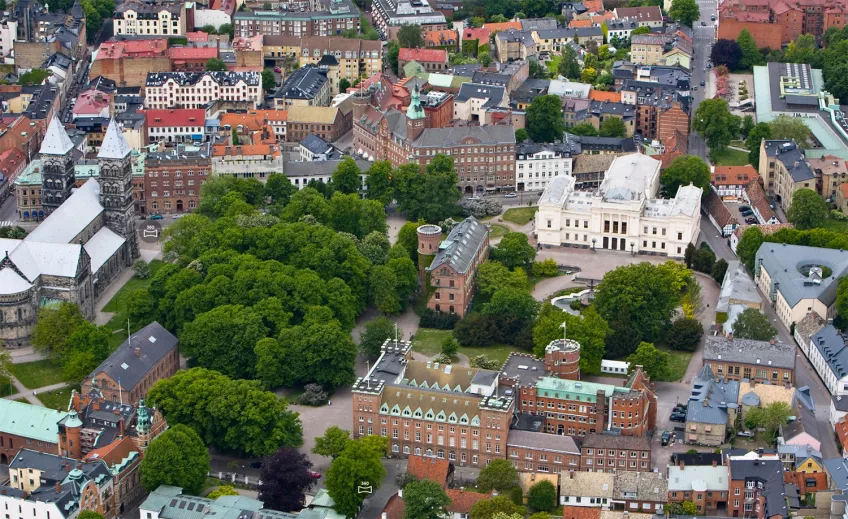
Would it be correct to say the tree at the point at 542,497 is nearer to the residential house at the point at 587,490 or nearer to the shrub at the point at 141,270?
the residential house at the point at 587,490

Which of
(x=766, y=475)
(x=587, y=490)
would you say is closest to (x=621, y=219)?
(x=587, y=490)

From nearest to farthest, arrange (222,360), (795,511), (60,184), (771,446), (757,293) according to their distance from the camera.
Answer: (795,511) < (771,446) < (222,360) < (757,293) < (60,184)

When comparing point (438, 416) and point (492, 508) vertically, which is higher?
point (438, 416)

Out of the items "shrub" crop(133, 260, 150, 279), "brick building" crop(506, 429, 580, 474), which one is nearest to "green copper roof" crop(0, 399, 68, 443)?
"shrub" crop(133, 260, 150, 279)

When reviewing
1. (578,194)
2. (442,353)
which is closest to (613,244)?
(578,194)

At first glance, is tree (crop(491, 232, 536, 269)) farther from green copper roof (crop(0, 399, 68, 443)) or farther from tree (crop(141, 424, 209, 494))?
green copper roof (crop(0, 399, 68, 443))

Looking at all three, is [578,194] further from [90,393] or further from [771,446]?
[90,393]

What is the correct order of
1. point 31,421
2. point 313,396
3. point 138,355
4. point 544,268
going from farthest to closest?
point 544,268 → point 313,396 → point 138,355 → point 31,421

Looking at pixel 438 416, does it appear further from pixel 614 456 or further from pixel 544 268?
pixel 544 268
